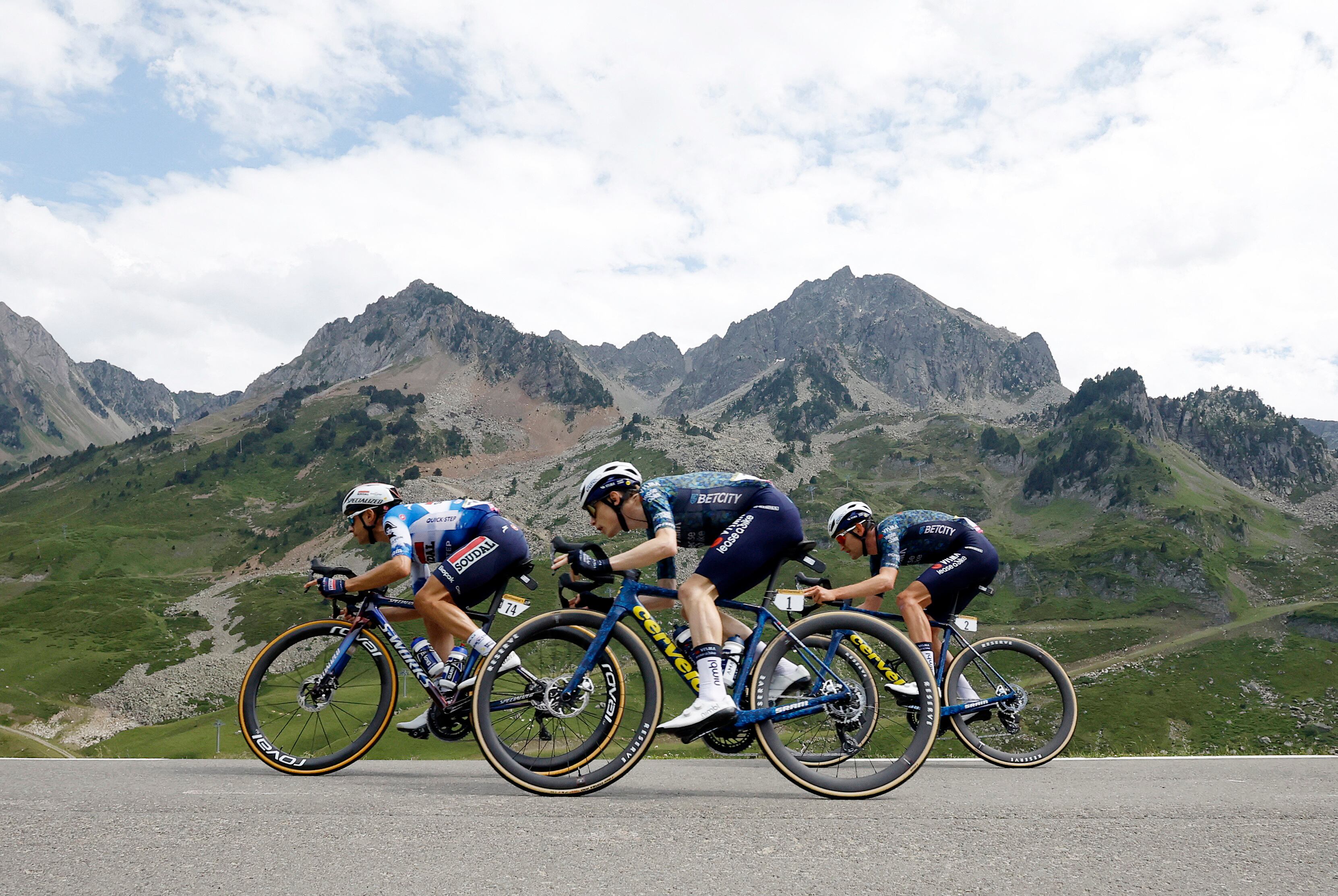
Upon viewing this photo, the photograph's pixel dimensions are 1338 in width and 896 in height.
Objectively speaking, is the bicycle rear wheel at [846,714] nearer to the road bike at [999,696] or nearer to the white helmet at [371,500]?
the road bike at [999,696]

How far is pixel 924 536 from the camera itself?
1109 cm

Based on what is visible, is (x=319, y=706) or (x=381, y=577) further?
(x=319, y=706)

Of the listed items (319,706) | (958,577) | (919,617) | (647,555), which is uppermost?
(647,555)

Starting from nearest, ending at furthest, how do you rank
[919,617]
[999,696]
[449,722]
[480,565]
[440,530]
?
[449,722] < [480,565] < [440,530] < [999,696] < [919,617]

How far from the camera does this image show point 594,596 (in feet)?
22.6

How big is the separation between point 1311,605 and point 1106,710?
85627mm

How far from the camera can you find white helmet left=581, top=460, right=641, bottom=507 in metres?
7.01

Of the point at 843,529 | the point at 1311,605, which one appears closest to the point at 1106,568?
the point at 1311,605

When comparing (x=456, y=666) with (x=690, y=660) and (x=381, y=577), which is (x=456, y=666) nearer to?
(x=381, y=577)

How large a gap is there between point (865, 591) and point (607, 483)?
3871 millimetres

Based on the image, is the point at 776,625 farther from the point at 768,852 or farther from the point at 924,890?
the point at 924,890

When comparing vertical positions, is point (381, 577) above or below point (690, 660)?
above

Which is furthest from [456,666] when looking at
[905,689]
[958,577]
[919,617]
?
[958,577]

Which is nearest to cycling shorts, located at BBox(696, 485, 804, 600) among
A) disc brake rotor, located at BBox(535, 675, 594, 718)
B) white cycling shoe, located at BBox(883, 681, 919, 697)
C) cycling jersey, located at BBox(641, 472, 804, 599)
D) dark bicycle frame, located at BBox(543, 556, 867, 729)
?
cycling jersey, located at BBox(641, 472, 804, 599)
